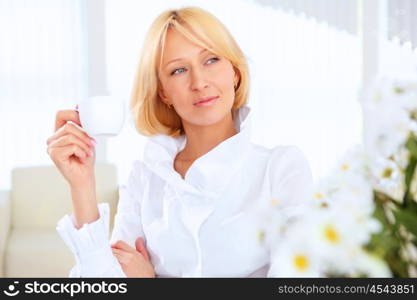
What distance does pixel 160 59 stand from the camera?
162cm

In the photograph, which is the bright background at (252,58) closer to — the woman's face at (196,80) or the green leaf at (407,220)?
the woman's face at (196,80)

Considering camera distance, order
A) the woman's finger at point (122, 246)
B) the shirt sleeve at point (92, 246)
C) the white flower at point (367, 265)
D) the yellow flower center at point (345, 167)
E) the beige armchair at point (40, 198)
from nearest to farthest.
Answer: the white flower at point (367, 265) → the yellow flower center at point (345, 167) → the shirt sleeve at point (92, 246) → the woman's finger at point (122, 246) → the beige armchair at point (40, 198)

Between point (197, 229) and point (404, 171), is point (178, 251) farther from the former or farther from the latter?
point (404, 171)

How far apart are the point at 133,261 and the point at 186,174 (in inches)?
9.2

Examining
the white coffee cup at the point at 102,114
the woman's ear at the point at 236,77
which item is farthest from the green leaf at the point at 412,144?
the woman's ear at the point at 236,77

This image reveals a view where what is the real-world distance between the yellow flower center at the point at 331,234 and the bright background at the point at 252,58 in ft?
14.0

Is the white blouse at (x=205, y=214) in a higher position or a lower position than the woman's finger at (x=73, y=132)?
lower

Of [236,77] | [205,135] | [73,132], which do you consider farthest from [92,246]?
[236,77]

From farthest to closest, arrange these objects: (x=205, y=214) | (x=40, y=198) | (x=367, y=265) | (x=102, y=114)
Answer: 1. (x=40, y=198)
2. (x=205, y=214)
3. (x=102, y=114)
4. (x=367, y=265)

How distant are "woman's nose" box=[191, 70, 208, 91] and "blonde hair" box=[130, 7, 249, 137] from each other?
0.20 feet

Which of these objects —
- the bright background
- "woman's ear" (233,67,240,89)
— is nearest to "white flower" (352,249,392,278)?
"woman's ear" (233,67,240,89)

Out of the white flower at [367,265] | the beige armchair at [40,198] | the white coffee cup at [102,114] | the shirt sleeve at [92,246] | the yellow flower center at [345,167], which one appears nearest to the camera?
the white flower at [367,265]

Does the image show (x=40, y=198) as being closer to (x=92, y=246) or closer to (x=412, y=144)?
(x=92, y=246)

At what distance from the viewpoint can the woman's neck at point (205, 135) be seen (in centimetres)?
164
